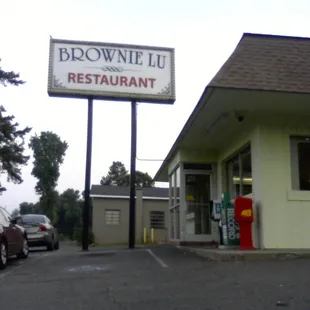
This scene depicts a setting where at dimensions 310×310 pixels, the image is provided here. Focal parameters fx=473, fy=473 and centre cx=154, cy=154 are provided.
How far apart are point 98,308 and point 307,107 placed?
7.51m

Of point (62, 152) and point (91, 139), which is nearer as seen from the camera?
point (91, 139)

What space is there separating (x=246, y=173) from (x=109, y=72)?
7091mm

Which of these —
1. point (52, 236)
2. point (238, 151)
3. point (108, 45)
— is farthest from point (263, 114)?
point (52, 236)

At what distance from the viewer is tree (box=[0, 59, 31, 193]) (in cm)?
4088

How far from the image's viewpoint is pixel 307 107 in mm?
11109

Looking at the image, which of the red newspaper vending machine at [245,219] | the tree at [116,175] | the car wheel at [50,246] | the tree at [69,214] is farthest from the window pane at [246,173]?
the tree at [116,175]

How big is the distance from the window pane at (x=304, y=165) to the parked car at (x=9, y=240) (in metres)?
7.05

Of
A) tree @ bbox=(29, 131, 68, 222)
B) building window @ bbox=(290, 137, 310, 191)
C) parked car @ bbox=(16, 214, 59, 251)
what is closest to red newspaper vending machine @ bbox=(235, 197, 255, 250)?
building window @ bbox=(290, 137, 310, 191)

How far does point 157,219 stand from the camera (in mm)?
36594

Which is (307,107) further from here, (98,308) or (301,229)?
(98,308)

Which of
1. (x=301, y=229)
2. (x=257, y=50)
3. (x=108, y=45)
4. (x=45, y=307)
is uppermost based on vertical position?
(x=108, y=45)

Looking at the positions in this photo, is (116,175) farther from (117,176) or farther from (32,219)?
(32,219)

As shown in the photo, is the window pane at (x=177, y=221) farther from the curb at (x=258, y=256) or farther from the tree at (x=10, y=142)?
the tree at (x=10, y=142)

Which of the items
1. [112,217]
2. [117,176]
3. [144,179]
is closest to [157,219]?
[112,217]
